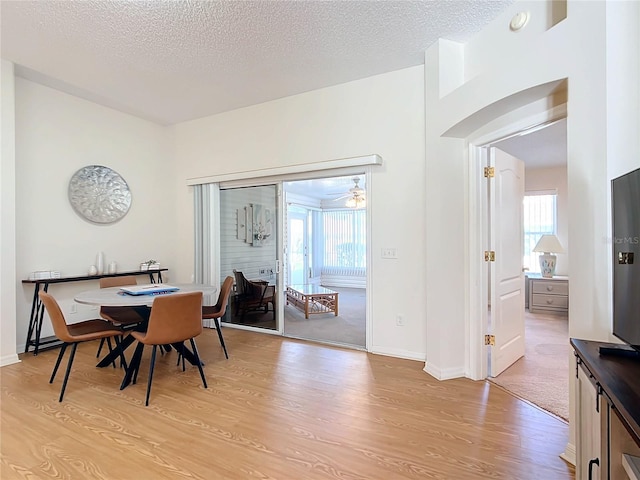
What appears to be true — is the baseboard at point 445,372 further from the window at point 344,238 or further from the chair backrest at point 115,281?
the window at point 344,238

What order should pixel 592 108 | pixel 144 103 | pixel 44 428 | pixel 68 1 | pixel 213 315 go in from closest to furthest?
pixel 592 108
pixel 44 428
pixel 68 1
pixel 213 315
pixel 144 103

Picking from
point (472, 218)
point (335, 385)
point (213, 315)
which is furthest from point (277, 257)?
point (472, 218)

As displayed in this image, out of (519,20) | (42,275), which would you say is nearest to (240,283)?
(42,275)

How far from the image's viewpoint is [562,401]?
2.61m

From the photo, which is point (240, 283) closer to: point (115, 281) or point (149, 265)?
point (149, 265)

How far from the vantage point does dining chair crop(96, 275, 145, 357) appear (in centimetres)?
327

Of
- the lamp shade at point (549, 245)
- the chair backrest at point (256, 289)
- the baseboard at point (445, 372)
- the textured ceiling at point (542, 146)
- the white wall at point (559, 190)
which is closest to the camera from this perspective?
the baseboard at point (445, 372)

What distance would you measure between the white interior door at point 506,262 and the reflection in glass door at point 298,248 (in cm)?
556

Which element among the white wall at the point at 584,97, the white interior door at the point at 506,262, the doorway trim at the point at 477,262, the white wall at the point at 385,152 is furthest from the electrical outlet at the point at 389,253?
the white wall at the point at 584,97

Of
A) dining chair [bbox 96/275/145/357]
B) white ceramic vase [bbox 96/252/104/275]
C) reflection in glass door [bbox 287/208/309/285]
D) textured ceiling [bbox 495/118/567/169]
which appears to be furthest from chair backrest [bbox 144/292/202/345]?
reflection in glass door [bbox 287/208/309/285]

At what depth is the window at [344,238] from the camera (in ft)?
30.3

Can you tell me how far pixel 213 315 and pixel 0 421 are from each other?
1.71m

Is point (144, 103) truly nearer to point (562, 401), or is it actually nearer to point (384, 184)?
point (384, 184)

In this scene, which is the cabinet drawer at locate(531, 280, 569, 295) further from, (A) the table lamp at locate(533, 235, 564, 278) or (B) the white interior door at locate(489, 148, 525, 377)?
(B) the white interior door at locate(489, 148, 525, 377)
